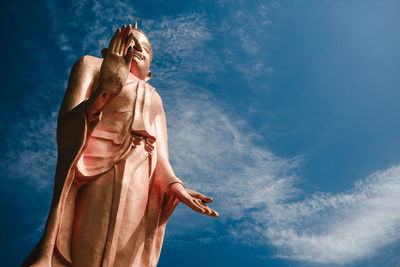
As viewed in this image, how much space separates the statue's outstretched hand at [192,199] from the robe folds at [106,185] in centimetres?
15

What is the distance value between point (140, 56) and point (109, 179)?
230 centimetres

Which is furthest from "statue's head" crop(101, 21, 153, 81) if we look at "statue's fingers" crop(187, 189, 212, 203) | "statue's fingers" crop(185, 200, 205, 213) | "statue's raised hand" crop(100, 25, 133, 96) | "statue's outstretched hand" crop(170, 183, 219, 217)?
"statue's fingers" crop(185, 200, 205, 213)

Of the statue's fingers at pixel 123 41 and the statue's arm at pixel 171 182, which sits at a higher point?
the statue's fingers at pixel 123 41

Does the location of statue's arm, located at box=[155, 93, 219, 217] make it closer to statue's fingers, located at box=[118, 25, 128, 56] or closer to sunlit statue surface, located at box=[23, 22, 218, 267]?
sunlit statue surface, located at box=[23, 22, 218, 267]

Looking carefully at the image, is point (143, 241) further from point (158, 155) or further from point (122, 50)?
point (122, 50)

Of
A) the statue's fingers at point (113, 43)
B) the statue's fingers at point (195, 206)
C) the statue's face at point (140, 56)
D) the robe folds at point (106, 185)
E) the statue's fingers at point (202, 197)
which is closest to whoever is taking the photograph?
the robe folds at point (106, 185)

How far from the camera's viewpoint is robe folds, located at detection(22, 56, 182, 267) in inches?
176

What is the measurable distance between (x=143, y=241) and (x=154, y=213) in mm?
403

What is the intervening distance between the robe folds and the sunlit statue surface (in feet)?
0.04

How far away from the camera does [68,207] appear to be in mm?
4672

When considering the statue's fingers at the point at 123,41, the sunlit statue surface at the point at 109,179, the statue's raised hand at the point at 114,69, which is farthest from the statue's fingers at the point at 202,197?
the statue's fingers at the point at 123,41

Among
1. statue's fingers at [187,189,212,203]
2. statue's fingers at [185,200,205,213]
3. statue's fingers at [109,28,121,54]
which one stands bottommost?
statue's fingers at [185,200,205,213]

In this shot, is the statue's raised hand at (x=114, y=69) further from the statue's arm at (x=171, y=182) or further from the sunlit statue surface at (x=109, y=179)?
the statue's arm at (x=171, y=182)

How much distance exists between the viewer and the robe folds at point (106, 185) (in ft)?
14.7
